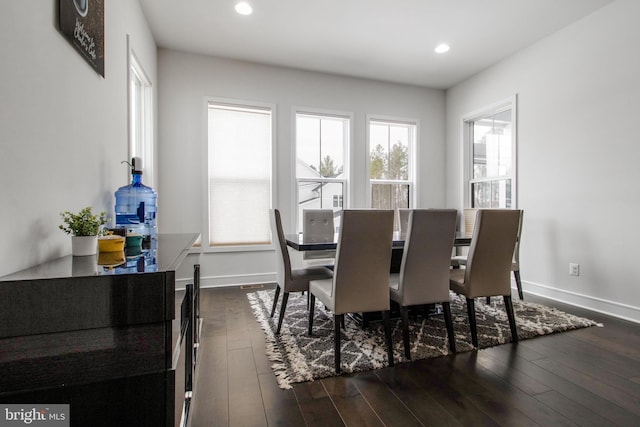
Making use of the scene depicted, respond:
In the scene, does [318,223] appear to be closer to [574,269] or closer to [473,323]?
[473,323]

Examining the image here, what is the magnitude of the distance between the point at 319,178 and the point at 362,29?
194 cm

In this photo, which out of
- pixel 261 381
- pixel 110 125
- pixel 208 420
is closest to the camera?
pixel 208 420

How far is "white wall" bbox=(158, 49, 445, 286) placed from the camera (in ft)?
12.5

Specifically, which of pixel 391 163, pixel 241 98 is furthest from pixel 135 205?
pixel 391 163

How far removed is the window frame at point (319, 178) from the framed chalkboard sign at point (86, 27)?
2566 mm

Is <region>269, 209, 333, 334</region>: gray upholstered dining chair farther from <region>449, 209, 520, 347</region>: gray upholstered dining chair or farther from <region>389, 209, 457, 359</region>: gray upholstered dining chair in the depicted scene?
<region>449, 209, 520, 347</region>: gray upholstered dining chair

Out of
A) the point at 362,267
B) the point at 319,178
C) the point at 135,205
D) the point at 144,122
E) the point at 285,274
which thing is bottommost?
the point at 285,274

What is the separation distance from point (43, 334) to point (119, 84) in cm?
218

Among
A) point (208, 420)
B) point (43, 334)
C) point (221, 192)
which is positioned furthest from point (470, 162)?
point (43, 334)

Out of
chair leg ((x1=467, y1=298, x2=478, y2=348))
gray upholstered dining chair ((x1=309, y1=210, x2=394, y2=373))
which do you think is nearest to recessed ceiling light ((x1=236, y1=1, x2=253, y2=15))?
gray upholstered dining chair ((x1=309, y1=210, x2=394, y2=373))

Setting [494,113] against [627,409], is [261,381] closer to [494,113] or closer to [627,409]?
[627,409]

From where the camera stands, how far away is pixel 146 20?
319 centimetres

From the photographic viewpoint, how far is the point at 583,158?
320cm

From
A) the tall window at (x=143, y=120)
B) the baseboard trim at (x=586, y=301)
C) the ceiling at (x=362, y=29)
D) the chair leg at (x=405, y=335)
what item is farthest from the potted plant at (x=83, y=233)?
the baseboard trim at (x=586, y=301)
